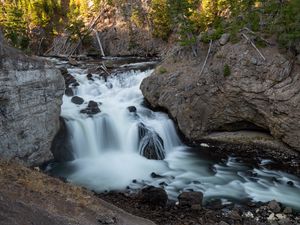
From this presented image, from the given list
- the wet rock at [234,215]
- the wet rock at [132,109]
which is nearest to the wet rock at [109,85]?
the wet rock at [132,109]

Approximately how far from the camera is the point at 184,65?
24609 millimetres

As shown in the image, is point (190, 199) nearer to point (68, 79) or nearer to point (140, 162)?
point (140, 162)

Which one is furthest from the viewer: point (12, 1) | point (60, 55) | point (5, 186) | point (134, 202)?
point (12, 1)

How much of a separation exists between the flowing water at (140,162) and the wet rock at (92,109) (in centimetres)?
37

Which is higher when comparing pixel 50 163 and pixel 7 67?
pixel 7 67

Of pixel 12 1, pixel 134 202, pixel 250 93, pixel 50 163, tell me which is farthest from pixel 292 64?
pixel 12 1

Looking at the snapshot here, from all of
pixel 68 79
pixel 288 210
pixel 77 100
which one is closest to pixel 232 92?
pixel 288 210

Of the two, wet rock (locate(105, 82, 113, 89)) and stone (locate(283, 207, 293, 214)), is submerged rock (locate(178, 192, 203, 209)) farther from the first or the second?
wet rock (locate(105, 82, 113, 89))

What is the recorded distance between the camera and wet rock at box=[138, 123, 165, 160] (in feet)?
66.2

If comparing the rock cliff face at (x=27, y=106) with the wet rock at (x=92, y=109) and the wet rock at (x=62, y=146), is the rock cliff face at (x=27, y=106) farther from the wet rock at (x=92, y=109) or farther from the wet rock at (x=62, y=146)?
the wet rock at (x=92, y=109)

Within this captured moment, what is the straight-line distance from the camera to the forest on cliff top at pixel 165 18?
72.8 ft

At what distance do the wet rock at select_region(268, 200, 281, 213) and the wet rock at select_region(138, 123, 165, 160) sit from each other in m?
6.81

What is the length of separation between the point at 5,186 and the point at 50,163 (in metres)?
8.16

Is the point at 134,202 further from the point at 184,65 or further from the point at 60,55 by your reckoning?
the point at 60,55
